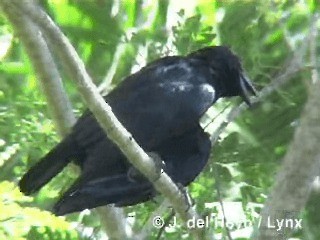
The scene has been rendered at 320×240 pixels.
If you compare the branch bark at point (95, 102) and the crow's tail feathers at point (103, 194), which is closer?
the branch bark at point (95, 102)

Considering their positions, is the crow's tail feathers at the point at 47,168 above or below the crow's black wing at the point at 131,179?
above

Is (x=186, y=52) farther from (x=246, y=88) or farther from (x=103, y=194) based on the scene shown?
(x=103, y=194)

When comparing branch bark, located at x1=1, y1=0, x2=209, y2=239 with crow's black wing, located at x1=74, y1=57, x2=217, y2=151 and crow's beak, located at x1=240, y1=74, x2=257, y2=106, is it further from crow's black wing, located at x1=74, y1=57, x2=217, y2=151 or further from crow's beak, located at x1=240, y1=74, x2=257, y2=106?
crow's beak, located at x1=240, y1=74, x2=257, y2=106

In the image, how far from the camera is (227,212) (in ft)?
8.13

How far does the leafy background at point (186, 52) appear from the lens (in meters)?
2.45

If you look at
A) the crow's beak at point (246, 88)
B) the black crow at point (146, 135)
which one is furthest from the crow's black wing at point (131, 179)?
the crow's beak at point (246, 88)

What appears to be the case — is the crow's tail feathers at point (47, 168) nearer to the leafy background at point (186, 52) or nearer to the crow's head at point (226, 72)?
the leafy background at point (186, 52)

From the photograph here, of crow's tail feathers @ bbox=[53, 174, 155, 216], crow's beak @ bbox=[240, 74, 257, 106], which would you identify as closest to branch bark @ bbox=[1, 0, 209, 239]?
crow's tail feathers @ bbox=[53, 174, 155, 216]

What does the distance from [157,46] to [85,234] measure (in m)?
0.56

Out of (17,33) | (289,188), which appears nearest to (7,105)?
(17,33)

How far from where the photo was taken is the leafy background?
245 centimetres

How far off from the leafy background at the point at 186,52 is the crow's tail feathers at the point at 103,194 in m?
0.30

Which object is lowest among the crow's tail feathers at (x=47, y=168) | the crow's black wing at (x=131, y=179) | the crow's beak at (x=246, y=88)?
the crow's black wing at (x=131, y=179)

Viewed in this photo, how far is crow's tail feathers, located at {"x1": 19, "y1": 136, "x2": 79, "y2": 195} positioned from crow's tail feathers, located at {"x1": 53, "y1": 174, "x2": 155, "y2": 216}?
62mm
